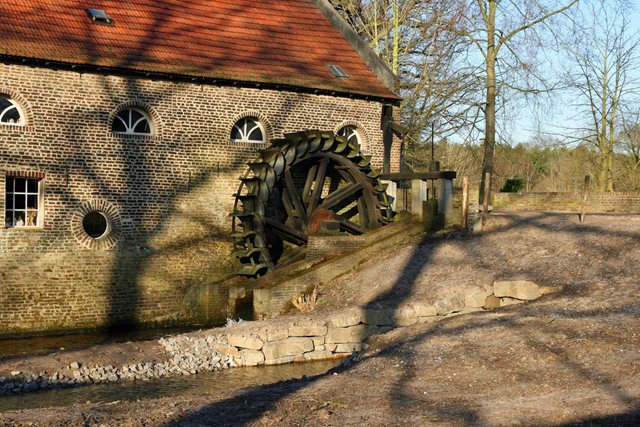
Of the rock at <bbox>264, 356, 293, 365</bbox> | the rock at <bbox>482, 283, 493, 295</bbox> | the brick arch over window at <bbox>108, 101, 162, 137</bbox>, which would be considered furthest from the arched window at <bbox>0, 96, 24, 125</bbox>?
the rock at <bbox>482, 283, 493, 295</bbox>

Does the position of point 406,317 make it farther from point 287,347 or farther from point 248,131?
point 248,131

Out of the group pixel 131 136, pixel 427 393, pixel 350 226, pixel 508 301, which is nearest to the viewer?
pixel 427 393

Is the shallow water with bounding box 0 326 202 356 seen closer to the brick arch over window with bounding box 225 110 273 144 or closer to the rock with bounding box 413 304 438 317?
the brick arch over window with bounding box 225 110 273 144

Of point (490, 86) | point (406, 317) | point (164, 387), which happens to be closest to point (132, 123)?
point (164, 387)

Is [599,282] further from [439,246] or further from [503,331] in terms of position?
[439,246]

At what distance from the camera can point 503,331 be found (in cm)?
862

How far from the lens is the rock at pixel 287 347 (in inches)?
415

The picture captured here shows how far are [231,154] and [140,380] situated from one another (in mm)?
7091

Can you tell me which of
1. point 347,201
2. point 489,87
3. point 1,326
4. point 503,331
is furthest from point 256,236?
point 489,87

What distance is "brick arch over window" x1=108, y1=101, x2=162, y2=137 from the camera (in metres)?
13.9

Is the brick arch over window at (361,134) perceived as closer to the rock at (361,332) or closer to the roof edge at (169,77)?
the roof edge at (169,77)

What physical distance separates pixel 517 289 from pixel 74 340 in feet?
25.9

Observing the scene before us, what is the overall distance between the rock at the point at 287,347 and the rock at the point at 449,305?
2.13 m

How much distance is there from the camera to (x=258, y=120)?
1586 centimetres
